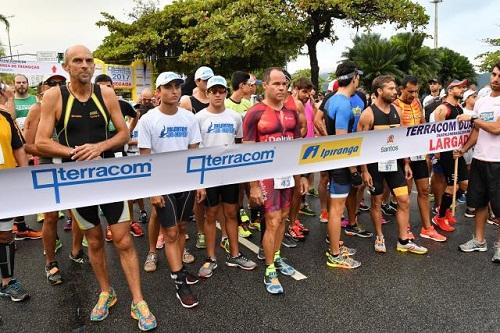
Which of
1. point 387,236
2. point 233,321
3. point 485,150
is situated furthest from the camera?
→ point 387,236

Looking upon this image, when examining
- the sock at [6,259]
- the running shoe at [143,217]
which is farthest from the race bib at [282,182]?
the running shoe at [143,217]

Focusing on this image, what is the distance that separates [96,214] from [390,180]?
10.6 feet

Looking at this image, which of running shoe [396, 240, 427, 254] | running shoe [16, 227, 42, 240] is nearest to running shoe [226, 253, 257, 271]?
running shoe [396, 240, 427, 254]

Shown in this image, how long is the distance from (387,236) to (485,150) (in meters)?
1.62

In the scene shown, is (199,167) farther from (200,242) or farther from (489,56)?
(489,56)

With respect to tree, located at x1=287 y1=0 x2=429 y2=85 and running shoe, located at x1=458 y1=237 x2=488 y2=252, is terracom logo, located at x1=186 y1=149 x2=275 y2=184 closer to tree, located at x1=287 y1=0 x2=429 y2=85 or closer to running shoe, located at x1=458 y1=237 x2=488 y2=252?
running shoe, located at x1=458 y1=237 x2=488 y2=252

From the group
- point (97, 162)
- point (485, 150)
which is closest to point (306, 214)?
point (485, 150)

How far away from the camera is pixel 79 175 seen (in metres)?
3.16

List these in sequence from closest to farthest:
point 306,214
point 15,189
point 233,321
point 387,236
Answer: point 15,189
point 233,321
point 387,236
point 306,214

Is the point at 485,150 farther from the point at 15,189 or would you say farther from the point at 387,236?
the point at 15,189

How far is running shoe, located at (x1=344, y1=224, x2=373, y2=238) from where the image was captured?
17.7 ft

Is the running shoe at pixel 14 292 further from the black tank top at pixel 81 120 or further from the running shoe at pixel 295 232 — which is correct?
the running shoe at pixel 295 232

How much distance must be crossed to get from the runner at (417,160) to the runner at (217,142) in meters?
2.20

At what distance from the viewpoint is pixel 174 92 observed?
3689 millimetres
